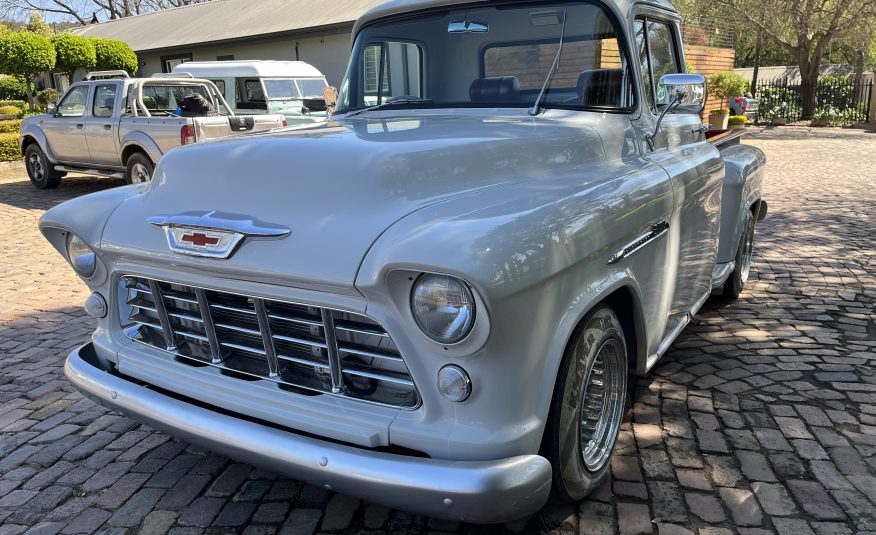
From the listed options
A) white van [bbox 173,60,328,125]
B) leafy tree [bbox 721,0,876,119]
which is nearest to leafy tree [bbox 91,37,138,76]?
white van [bbox 173,60,328,125]

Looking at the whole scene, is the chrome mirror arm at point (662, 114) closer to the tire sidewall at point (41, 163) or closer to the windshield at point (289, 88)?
the tire sidewall at point (41, 163)

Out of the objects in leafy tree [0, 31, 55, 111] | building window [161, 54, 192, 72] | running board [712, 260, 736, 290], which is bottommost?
running board [712, 260, 736, 290]

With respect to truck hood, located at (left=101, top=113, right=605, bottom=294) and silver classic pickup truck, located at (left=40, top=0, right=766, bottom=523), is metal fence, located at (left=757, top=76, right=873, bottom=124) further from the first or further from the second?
truck hood, located at (left=101, top=113, right=605, bottom=294)

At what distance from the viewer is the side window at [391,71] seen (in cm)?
362

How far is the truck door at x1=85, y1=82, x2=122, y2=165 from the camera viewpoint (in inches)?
404

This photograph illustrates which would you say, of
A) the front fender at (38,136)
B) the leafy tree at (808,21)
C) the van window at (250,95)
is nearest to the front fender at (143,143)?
the front fender at (38,136)

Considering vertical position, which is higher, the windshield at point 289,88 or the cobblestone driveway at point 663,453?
the windshield at point 289,88

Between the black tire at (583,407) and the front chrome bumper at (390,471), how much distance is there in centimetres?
27

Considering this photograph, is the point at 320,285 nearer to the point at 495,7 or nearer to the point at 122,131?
the point at 495,7

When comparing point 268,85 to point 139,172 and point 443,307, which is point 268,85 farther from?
point 443,307

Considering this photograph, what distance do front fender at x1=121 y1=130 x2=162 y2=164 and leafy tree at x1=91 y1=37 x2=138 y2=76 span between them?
14699mm

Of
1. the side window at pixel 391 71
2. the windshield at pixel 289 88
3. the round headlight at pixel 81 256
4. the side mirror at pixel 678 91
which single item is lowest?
the round headlight at pixel 81 256

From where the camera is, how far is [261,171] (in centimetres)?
244

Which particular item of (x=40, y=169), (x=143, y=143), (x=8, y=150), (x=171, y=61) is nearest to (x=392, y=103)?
(x=143, y=143)
